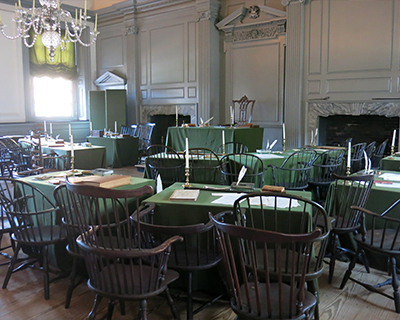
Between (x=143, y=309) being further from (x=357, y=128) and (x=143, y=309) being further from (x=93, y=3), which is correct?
(x=93, y=3)

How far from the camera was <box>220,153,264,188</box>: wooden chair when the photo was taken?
4.36 meters

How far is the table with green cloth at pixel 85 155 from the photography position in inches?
240

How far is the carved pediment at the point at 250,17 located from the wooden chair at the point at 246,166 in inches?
180

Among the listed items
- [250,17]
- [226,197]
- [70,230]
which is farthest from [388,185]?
[250,17]

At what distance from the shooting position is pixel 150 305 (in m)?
2.55

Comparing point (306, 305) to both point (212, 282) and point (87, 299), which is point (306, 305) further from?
point (87, 299)

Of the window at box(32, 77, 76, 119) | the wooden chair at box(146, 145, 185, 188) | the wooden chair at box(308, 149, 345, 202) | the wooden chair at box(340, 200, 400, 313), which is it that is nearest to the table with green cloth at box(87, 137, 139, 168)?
the window at box(32, 77, 76, 119)

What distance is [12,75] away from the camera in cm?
956

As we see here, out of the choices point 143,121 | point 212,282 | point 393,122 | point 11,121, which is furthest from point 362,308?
point 11,121

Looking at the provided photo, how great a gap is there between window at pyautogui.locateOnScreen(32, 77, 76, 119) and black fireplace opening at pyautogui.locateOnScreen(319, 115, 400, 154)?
744cm

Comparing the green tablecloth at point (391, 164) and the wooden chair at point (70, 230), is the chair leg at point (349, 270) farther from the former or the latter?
the green tablecloth at point (391, 164)

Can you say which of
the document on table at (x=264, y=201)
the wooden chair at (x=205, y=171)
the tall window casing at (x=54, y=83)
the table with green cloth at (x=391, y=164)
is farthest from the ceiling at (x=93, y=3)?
the document on table at (x=264, y=201)

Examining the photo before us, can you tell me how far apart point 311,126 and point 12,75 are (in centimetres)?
743

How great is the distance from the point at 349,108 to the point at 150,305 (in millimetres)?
6011
